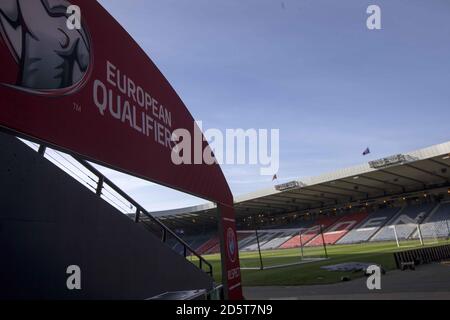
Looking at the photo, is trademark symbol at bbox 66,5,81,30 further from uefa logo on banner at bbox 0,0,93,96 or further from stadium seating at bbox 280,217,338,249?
stadium seating at bbox 280,217,338,249

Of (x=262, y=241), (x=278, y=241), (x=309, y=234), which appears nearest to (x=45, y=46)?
(x=309, y=234)

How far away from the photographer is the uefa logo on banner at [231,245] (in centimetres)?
1007

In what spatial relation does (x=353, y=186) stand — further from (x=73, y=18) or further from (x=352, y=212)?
(x=73, y=18)

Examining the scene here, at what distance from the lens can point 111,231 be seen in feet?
19.3

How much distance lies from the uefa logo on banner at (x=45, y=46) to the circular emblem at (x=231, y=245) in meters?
6.78

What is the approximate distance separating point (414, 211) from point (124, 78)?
56149mm

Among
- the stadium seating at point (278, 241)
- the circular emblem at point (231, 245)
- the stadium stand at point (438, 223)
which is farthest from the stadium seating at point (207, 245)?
the circular emblem at point (231, 245)

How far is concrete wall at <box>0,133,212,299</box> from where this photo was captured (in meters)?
4.00

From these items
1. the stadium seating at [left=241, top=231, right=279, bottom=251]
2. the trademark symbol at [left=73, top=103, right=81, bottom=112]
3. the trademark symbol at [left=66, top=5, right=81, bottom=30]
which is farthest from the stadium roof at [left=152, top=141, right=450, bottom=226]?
the trademark symbol at [left=73, top=103, right=81, bottom=112]

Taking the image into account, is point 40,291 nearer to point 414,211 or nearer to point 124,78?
point 124,78

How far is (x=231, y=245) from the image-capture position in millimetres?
10375

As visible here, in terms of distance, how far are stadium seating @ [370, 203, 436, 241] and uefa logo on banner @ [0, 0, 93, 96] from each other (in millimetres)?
46938

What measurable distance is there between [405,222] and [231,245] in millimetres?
47076

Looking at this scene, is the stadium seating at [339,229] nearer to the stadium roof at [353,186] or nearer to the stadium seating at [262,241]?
the stadium roof at [353,186]
